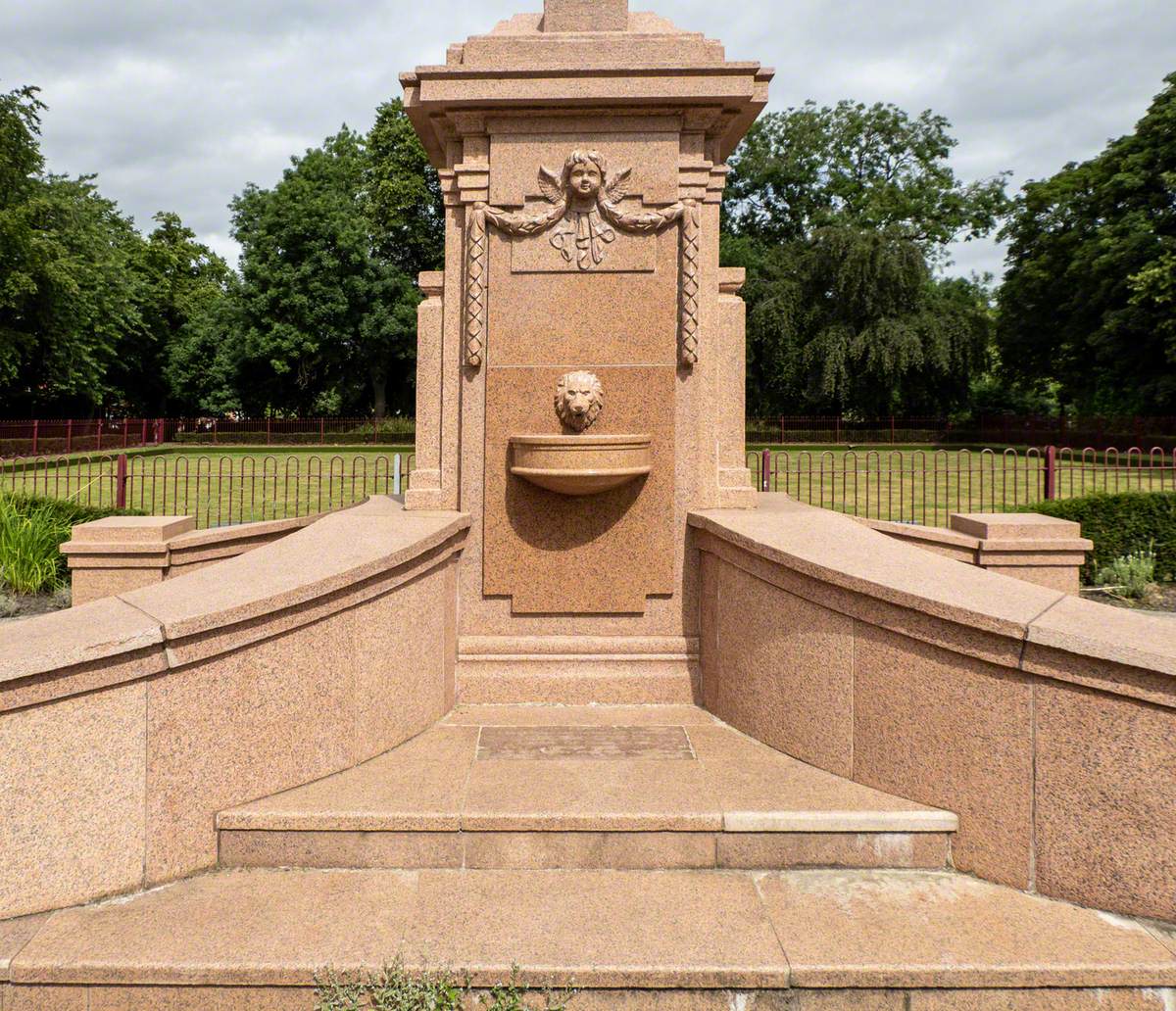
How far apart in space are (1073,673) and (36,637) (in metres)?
4.27

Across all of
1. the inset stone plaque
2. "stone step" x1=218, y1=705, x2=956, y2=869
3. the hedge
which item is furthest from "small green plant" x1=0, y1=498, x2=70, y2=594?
the hedge

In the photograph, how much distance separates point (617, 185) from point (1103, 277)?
116 ft

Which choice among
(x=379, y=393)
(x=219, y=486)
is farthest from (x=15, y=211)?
(x=219, y=486)

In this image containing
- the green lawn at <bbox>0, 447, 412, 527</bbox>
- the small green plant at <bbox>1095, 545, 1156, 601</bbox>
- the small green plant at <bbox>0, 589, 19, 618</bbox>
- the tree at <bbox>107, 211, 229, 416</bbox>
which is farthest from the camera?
the tree at <bbox>107, 211, 229, 416</bbox>

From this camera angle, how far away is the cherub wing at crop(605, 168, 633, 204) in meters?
5.60

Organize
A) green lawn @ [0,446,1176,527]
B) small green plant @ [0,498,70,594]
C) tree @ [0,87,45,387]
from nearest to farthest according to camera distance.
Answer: small green plant @ [0,498,70,594]
green lawn @ [0,446,1176,527]
tree @ [0,87,45,387]

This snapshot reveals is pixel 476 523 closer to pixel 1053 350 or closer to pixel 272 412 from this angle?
pixel 1053 350

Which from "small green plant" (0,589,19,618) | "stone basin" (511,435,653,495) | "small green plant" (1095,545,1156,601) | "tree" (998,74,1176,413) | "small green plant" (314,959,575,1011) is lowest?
"small green plant" (314,959,575,1011)

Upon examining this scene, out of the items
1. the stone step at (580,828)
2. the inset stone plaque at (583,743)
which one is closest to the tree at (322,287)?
the inset stone plaque at (583,743)

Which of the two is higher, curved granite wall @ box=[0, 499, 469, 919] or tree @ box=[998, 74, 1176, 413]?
tree @ box=[998, 74, 1176, 413]

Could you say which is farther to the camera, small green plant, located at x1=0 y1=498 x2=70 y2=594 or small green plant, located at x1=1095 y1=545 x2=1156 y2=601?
small green plant, located at x1=1095 y1=545 x2=1156 y2=601

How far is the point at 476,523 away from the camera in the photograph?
5723 mm

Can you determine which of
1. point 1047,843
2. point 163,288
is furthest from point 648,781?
point 163,288

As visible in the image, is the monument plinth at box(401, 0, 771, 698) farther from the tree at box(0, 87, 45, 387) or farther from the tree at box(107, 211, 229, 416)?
the tree at box(107, 211, 229, 416)
